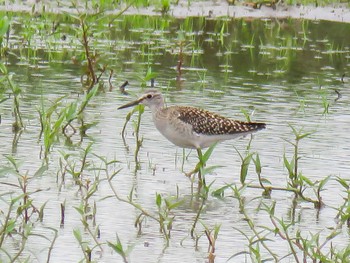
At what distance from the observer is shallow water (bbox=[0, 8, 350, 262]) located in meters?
7.18

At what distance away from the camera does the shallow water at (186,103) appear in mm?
7184

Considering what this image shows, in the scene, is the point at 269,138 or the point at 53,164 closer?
the point at 53,164

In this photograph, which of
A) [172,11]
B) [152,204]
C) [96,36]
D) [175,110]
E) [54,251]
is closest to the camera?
[54,251]

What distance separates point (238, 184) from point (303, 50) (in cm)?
612

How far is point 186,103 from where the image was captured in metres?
11.1

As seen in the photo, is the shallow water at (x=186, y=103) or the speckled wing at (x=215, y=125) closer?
the shallow water at (x=186, y=103)

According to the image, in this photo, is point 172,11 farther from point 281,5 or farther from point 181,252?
point 181,252

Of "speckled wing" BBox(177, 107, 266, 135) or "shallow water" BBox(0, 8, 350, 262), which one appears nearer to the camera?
"shallow water" BBox(0, 8, 350, 262)

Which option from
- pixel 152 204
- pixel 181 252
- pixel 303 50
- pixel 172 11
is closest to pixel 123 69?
pixel 303 50

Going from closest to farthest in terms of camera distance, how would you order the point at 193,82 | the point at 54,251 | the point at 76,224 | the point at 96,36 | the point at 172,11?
1. the point at 54,251
2. the point at 76,224
3. the point at 193,82
4. the point at 96,36
5. the point at 172,11

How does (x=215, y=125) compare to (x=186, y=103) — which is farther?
(x=186, y=103)

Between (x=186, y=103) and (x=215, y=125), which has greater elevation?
(x=215, y=125)

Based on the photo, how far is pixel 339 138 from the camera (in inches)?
390

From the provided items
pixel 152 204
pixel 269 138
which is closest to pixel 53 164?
pixel 152 204
